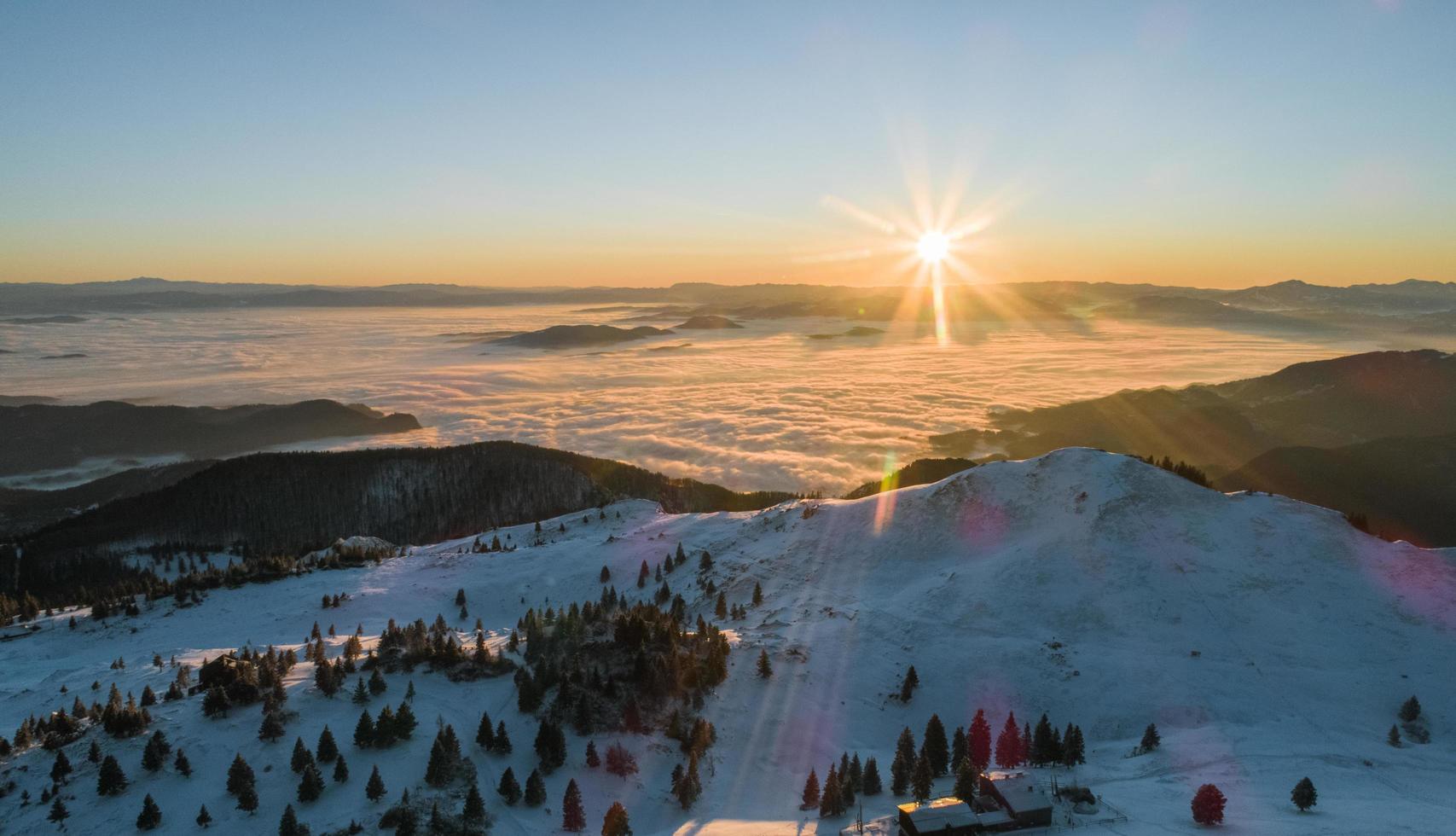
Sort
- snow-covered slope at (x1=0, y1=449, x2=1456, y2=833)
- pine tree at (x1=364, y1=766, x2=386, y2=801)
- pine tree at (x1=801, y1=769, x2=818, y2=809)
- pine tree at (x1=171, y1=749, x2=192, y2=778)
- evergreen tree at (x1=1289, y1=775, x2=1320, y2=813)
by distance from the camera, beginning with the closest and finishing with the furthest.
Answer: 1. evergreen tree at (x1=1289, y1=775, x2=1320, y2=813)
2. pine tree at (x1=364, y1=766, x2=386, y2=801)
3. snow-covered slope at (x1=0, y1=449, x2=1456, y2=833)
4. pine tree at (x1=171, y1=749, x2=192, y2=778)
5. pine tree at (x1=801, y1=769, x2=818, y2=809)

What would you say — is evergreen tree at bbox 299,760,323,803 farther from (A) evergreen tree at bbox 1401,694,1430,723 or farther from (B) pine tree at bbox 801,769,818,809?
(A) evergreen tree at bbox 1401,694,1430,723

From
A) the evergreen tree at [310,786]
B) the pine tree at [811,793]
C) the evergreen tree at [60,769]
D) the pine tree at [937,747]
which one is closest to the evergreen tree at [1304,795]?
the pine tree at [937,747]

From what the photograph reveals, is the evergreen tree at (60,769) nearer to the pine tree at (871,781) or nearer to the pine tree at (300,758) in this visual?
the pine tree at (300,758)

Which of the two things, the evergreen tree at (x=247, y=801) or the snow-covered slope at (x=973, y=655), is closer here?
the evergreen tree at (x=247, y=801)

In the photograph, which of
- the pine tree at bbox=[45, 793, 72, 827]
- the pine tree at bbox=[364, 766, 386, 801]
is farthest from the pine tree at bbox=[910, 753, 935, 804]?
the pine tree at bbox=[45, 793, 72, 827]

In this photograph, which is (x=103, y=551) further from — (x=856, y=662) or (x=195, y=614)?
(x=856, y=662)

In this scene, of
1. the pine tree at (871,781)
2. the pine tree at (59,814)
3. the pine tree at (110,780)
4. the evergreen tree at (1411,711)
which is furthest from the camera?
the evergreen tree at (1411,711)

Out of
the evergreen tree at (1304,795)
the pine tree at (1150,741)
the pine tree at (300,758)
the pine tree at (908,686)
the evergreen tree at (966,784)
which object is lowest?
the pine tree at (908,686)
